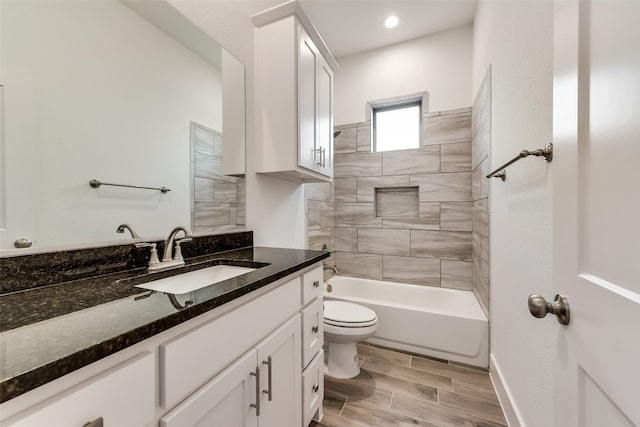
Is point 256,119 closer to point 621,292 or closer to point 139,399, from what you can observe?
point 139,399

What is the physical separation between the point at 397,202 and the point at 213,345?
8.12 ft

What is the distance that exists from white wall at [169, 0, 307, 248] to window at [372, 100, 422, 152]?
1365 millimetres

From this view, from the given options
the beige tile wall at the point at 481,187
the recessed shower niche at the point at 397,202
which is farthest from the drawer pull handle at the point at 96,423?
the recessed shower niche at the point at 397,202

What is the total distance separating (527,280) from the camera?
117 centimetres

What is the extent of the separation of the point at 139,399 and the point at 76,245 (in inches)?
24.9

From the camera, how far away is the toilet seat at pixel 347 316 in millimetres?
1737

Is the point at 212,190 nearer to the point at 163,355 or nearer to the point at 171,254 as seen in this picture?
the point at 171,254

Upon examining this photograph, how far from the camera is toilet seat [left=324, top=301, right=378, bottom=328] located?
1.74 m

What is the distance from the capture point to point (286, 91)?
61.9 inches

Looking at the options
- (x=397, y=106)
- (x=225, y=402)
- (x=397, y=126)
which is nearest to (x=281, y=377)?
(x=225, y=402)

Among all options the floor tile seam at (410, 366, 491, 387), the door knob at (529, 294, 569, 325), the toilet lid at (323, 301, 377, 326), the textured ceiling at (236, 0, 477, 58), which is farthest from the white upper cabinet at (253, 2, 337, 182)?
the floor tile seam at (410, 366, 491, 387)

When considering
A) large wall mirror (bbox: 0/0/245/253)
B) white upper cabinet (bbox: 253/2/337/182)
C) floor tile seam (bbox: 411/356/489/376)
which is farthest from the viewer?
floor tile seam (bbox: 411/356/489/376)

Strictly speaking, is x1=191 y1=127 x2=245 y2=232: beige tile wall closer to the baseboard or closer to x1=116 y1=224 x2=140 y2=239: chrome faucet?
x1=116 y1=224 x2=140 y2=239: chrome faucet

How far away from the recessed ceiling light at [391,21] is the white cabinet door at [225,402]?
2.83 metres
